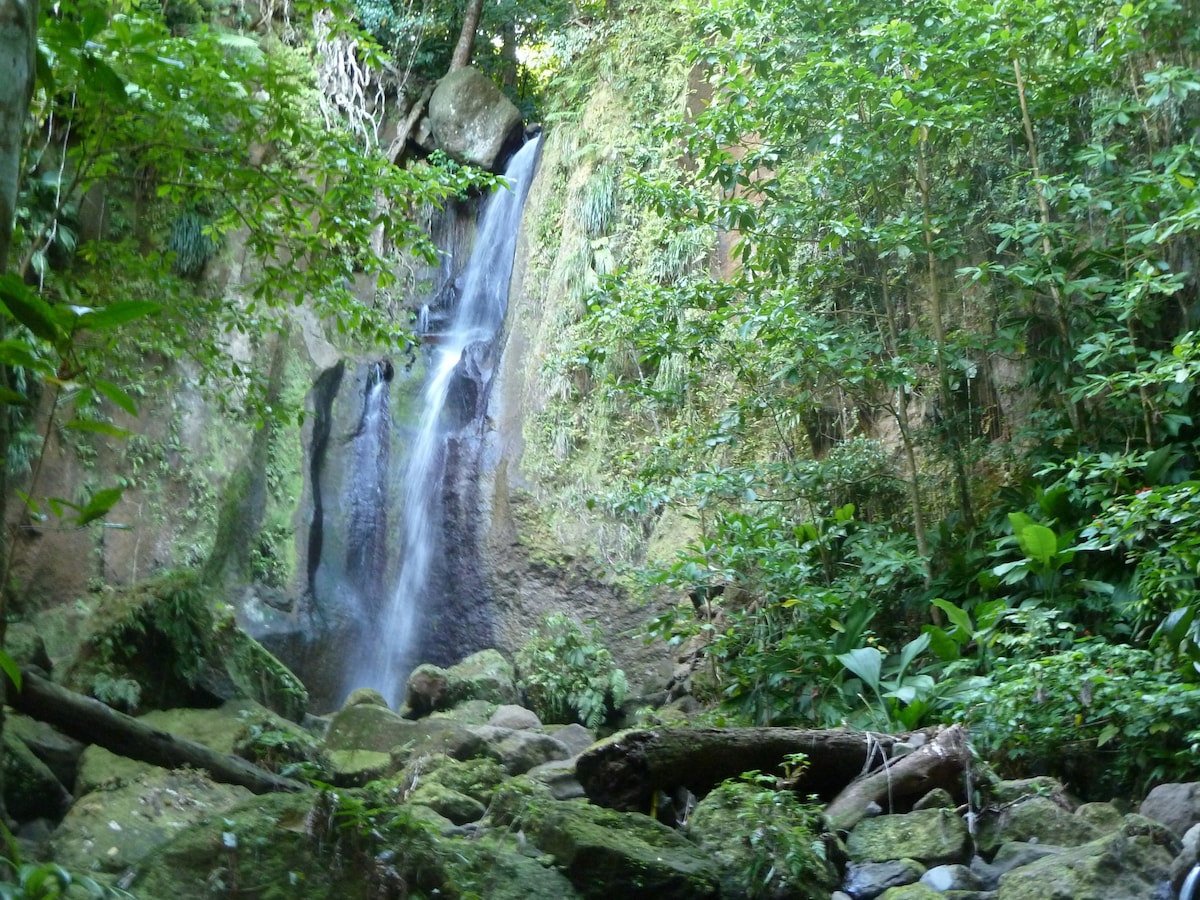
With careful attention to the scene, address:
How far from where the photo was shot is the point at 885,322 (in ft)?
28.9

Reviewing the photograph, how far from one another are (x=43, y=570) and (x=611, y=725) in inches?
217

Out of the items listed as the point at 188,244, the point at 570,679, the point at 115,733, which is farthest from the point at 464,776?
the point at 188,244

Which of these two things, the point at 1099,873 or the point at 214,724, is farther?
the point at 214,724

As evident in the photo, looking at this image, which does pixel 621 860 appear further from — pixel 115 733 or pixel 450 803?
pixel 115 733

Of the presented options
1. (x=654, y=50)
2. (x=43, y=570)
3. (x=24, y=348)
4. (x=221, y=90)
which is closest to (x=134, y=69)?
(x=221, y=90)

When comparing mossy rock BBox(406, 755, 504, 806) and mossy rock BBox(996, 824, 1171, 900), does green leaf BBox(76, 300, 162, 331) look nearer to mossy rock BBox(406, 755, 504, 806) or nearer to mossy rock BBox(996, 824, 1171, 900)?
mossy rock BBox(996, 824, 1171, 900)

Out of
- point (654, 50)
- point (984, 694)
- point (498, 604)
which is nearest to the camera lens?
point (984, 694)

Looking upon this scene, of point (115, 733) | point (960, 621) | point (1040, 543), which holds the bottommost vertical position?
point (960, 621)

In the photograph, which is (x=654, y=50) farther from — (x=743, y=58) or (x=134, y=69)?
(x=134, y=69)

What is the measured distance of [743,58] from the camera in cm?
759

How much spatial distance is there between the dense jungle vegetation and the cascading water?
2.69 metres

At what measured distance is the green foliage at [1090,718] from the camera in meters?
4.85

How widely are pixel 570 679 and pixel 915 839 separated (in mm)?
5177

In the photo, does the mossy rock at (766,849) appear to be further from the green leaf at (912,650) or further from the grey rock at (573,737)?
the grey rock at (573,737)
